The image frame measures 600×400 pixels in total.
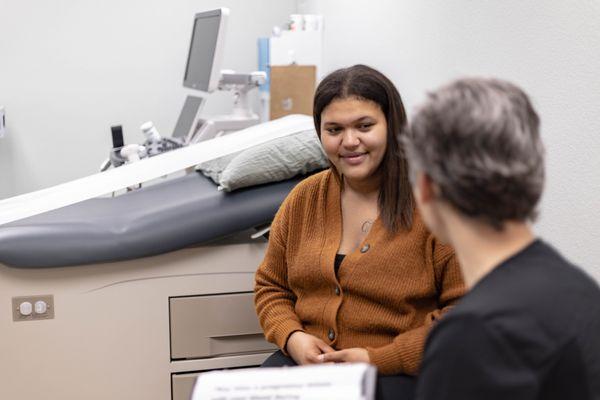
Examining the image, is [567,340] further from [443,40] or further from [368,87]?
[443,40]

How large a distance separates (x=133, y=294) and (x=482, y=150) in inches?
52.5

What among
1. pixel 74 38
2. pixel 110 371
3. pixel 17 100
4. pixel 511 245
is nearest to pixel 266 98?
pixel 74 38

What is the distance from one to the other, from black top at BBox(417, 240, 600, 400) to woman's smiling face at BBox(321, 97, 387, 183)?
2.27ft

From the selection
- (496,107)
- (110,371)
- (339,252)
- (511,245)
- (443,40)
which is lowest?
(110,371)

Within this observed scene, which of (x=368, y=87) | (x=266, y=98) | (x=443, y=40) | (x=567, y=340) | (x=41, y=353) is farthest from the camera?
(x=266, y=98)

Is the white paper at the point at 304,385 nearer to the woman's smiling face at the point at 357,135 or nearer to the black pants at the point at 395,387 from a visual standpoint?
the black pants at the point at 395,387

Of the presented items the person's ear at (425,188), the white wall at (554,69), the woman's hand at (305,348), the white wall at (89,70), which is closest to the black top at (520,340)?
the person's ear at (425,188)

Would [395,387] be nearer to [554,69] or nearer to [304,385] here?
[304,385]

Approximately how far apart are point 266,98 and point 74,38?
117cm

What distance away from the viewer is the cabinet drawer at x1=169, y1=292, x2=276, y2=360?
1903mm

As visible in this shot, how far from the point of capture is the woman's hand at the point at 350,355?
53.5 inches

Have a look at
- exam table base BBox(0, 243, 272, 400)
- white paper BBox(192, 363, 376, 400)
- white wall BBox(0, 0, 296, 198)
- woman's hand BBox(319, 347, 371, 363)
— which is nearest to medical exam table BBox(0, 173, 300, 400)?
exam table base BBox(0, 243, 272, 400)

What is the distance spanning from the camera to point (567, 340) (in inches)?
29.5

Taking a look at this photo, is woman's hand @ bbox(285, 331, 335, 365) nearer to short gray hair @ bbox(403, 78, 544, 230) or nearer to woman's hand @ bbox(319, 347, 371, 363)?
woman's hand @ bbox(319, 347, 371, 363)
